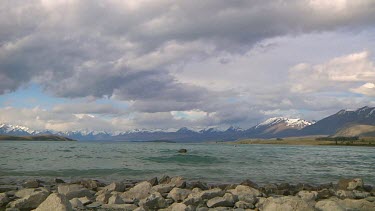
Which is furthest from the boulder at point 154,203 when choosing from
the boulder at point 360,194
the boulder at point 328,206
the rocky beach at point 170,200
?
the boulder at point 360,194

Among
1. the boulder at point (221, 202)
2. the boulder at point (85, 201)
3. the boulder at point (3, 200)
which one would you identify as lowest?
the boulder at point (221, 202)

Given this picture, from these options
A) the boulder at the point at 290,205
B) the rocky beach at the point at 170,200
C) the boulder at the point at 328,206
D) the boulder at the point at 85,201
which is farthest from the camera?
the boulder at the point at 85,201

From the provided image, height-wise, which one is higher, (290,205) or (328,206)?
(290,205)

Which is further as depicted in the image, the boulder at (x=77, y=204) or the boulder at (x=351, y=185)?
the boulder at (x=351, y=185)

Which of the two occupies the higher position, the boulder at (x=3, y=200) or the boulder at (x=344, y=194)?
the boulder at (x=3, y=200)

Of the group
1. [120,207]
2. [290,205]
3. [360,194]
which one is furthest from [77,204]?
[360,194]

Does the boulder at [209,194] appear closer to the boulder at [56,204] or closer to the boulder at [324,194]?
the boulder at [324,194]

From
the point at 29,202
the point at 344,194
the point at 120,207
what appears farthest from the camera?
the point at 344,194

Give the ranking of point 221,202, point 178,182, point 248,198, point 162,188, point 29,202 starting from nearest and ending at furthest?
point 29,202
point 221,202
point 248,198
point 162,188
point 178,182

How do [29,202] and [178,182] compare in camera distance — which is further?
[178,182]

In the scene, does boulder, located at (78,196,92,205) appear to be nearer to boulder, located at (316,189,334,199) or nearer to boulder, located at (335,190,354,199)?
boulder, located at (316,189,334,199)

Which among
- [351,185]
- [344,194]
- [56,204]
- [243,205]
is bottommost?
[344,194]

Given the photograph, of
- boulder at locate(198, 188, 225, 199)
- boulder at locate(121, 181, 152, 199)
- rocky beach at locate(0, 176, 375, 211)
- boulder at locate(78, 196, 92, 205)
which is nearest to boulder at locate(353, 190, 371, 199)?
rocky beach at locate(0, 176, 375, 211)

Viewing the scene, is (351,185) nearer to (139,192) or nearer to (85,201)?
(139,192)
